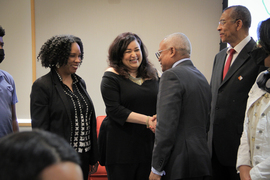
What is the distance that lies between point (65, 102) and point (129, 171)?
2.31 feet

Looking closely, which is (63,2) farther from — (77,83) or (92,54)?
(77,83)

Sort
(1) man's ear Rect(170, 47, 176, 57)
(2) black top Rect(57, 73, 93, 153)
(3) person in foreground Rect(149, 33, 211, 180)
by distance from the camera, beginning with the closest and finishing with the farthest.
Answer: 1. (3) person in foreground Rect(149, 33, 211, 180)
2. (1) man's ear Rect(170, 47, 176, 57)
3. (2) black top Rect(57, 73, 93, 153)

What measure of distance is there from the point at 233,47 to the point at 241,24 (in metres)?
0.19

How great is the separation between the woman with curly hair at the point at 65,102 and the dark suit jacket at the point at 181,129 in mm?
601

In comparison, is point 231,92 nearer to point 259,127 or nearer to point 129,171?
point 259,127

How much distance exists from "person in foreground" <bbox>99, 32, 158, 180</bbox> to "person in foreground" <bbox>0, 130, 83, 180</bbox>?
1409mm

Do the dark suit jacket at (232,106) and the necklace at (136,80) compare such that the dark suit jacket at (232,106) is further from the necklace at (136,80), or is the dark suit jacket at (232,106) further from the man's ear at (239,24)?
the necklace at (136,80)

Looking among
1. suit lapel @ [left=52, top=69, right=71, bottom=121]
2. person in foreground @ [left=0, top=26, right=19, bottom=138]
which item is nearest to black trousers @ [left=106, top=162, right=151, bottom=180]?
suit lapel @ [left=52, top=69, right=71, bottom=121]

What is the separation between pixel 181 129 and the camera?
1579mm

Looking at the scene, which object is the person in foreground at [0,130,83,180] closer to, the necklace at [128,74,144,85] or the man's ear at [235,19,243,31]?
the necklace at [128,74,144,85]

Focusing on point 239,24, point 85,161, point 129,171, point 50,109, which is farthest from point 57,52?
point 239,24

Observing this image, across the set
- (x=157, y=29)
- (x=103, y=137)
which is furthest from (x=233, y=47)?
(x=157, y=29)

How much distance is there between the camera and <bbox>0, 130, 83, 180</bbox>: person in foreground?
0.45m

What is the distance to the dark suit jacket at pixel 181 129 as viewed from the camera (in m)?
1.54
